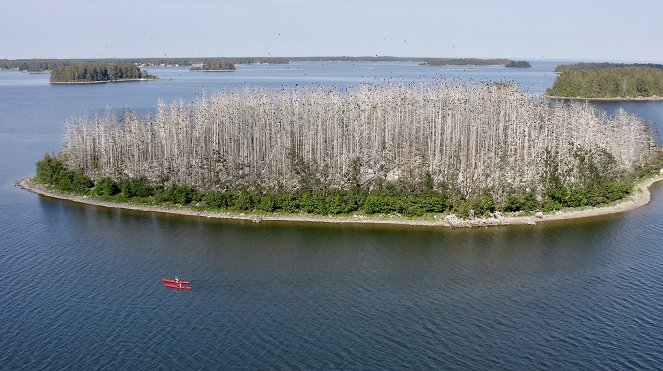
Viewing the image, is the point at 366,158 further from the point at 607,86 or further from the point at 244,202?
the point at 607,86

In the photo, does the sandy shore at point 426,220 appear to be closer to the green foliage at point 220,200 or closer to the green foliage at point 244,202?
the green foliage at point 244,202

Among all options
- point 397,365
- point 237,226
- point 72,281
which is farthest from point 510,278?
point 72,281

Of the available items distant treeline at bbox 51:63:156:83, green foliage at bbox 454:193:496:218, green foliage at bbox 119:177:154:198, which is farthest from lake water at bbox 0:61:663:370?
distant treeline at bbox 51:63:156:83

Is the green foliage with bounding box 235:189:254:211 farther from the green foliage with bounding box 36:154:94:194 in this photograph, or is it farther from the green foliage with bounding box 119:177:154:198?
the green foliage with bounding box 36:154:94:194

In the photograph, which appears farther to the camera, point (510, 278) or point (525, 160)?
point (525, 160)

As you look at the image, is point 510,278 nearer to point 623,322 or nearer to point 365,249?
point 623,322

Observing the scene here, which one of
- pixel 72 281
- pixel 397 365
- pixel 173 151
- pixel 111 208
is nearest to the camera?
pixel 397 365
